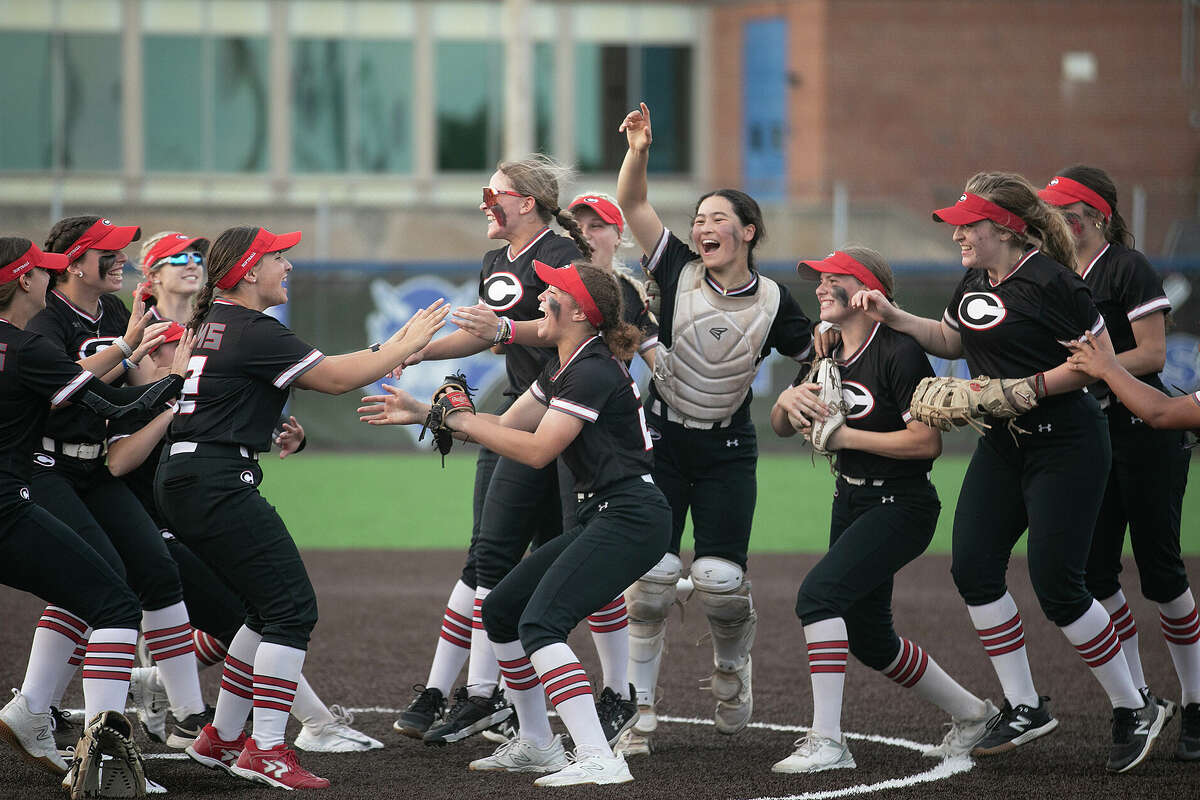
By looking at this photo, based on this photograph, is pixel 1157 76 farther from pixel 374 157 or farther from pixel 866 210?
pixel 374 157

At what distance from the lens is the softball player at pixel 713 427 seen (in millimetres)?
6500

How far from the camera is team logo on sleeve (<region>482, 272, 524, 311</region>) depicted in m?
6.44

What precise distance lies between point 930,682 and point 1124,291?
191 centimetres

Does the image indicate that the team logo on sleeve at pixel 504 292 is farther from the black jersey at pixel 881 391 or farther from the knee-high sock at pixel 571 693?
the knee-high sock at pixel 571 693

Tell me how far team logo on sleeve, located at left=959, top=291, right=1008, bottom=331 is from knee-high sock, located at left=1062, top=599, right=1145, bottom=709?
125 cm

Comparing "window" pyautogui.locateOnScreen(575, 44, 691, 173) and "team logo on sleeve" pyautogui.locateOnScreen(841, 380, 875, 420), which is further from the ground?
"window" pyautogui.locateOnScreen(575, 44, 691, 173)

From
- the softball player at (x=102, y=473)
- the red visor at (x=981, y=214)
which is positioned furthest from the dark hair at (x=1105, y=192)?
the softball player at (x=102, y=473)

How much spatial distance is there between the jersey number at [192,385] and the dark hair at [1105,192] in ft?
12.5

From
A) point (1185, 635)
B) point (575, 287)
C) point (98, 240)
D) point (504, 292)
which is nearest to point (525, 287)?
point (504, 292)

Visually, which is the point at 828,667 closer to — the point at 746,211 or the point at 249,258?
the point at 746,211

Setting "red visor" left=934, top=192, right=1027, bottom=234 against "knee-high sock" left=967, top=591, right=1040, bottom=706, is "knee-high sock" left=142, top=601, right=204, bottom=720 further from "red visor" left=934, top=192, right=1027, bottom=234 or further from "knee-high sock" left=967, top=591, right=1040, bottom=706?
"red visor" left=934, top=192, right=1027, bottom=234

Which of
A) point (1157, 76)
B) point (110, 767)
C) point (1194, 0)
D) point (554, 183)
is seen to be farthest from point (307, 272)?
point (1157, 76)

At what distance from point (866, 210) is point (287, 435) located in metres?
20.9

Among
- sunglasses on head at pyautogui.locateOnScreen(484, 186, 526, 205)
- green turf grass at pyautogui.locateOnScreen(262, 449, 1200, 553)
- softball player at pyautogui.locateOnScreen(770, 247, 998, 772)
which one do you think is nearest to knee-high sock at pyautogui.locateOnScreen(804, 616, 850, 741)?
softball player at pyautogui.locateOnScreen(770, 247, 998, 772)
